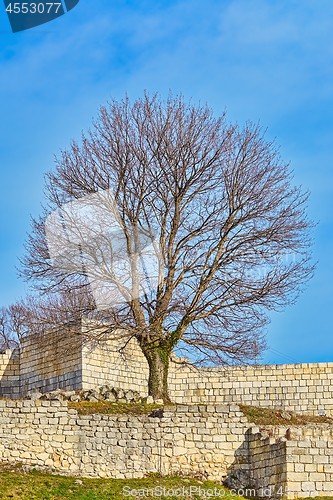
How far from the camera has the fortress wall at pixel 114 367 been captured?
22688 millimetres

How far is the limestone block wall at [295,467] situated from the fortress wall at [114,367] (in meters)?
5.95

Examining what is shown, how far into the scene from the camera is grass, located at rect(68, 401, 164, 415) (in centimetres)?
1890

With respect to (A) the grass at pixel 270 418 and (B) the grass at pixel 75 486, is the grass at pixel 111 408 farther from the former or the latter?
(A) the grass at pixel 270 418

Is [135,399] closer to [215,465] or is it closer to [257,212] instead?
[215,465]

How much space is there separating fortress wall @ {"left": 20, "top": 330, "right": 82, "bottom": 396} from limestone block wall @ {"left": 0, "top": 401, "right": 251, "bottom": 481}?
3868mm

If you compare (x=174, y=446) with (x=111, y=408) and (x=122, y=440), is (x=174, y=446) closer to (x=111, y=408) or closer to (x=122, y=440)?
(x=122, y=440)

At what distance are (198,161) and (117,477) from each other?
9.22 meters

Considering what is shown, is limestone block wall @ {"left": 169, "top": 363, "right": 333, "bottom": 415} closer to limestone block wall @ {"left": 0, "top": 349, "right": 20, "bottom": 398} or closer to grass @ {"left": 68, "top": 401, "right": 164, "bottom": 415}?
grass @ {"left": 68, "top": 401, "right": 164, "bottom": 415}

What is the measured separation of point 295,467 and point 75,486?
4822 mm

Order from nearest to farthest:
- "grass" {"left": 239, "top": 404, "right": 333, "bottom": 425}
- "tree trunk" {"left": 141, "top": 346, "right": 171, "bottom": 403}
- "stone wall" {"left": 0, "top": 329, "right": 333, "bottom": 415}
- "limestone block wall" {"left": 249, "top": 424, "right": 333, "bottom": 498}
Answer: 1. "limestone block wall" {"left": 249, "top": 424, "right": 333, "bottom": 498}
2. "grass" {"left": 239, "top": 404, "right": 333, "bottom": 425}
3. "tree trunk" {"left": 141, "top": 346, "right": 171, "bottom": 403}
4. "stone wall" {"left": 0, "top": 329, "right": 333, "bottom": 415}

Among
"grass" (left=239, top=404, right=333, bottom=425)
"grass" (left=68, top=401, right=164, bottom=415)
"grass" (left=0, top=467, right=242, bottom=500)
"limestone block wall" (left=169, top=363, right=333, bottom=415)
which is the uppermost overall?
"limestone block wall" (left=169, top=363, right=333, bottom=415)

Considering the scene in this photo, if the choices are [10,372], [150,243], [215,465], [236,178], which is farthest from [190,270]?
[10,372]

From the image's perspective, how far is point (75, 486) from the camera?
53.5ft

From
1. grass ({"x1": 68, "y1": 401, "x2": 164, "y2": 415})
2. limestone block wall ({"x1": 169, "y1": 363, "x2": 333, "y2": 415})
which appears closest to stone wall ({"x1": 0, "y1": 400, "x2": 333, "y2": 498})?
Answer: grass ({"x1": 68, "y1": 401, "x2": 164, "y2": 415})
